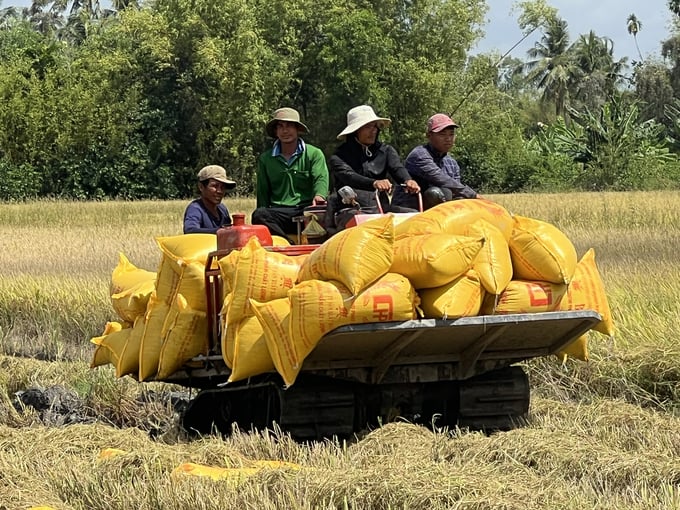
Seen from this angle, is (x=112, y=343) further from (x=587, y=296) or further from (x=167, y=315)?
(x=587, y=296)

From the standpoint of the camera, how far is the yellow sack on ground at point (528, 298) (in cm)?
555

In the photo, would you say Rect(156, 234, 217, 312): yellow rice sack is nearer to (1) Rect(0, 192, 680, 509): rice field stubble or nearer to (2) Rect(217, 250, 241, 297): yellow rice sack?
(2) Rect(217, 250, 241, 297): yellow rice sack

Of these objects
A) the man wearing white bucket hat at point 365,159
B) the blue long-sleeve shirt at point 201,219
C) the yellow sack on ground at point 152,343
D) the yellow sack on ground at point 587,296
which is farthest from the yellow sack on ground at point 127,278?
the yellow sack on ground at point 587,296

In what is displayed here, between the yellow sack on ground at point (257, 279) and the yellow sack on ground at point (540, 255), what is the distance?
3.72ft

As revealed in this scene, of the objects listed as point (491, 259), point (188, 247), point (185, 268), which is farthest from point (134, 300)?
point (491, 259)

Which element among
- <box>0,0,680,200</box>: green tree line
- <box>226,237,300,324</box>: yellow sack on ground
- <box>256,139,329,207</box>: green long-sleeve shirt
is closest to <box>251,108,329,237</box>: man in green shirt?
<box>256,139,329,207</box>: green long-sleeve shirt

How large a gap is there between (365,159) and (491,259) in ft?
7.16

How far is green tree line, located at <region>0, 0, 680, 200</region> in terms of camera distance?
37469mm

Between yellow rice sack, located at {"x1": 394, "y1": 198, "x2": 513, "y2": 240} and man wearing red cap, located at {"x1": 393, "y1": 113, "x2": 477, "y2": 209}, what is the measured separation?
1402 millimetres

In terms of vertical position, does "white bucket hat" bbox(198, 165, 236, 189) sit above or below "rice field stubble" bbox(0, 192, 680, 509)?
above

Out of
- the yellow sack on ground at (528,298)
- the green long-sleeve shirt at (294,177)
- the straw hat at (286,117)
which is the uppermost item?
the straw hat at (286,117)

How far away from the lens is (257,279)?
5.64 m

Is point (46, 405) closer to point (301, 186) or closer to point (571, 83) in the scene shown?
point (301, 186)

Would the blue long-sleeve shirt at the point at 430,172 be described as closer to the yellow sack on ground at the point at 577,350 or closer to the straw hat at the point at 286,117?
the straw hat at the point at 286,117
